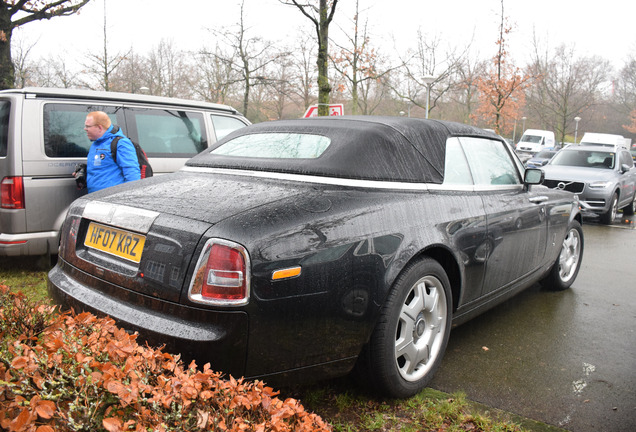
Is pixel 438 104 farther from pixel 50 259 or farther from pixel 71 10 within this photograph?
pixel 50 259

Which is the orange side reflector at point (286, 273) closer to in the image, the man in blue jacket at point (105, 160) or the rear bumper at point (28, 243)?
the man in blue jacket at point (105, 160)

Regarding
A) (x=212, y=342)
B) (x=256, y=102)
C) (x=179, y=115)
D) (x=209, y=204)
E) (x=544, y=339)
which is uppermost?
(x=256, y=102)

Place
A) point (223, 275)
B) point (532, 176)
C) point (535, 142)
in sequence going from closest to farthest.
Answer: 1. point (223, 275)
2. point (532, 176)
3. point (535, 142)

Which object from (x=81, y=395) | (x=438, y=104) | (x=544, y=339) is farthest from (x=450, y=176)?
(x=438, y=104)

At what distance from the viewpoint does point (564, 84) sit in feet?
118

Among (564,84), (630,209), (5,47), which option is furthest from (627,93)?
(5,47)

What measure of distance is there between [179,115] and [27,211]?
2348mm

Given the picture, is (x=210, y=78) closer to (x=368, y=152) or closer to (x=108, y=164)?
(x=108, y=164)

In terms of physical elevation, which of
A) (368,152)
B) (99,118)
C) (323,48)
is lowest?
(368,152)

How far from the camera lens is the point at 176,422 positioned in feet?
4.82

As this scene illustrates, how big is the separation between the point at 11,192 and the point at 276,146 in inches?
124

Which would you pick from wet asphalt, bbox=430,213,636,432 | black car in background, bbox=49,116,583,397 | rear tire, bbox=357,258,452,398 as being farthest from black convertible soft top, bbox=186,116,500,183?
wet asphalt, bbox=430,213,636,432

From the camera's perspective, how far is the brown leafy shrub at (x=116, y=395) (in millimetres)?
1431

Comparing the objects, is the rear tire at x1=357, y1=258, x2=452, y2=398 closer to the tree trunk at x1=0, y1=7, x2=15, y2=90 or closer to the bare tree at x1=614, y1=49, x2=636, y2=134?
the tree trunk at x1=0, y1=7, x2=15, y2=90
